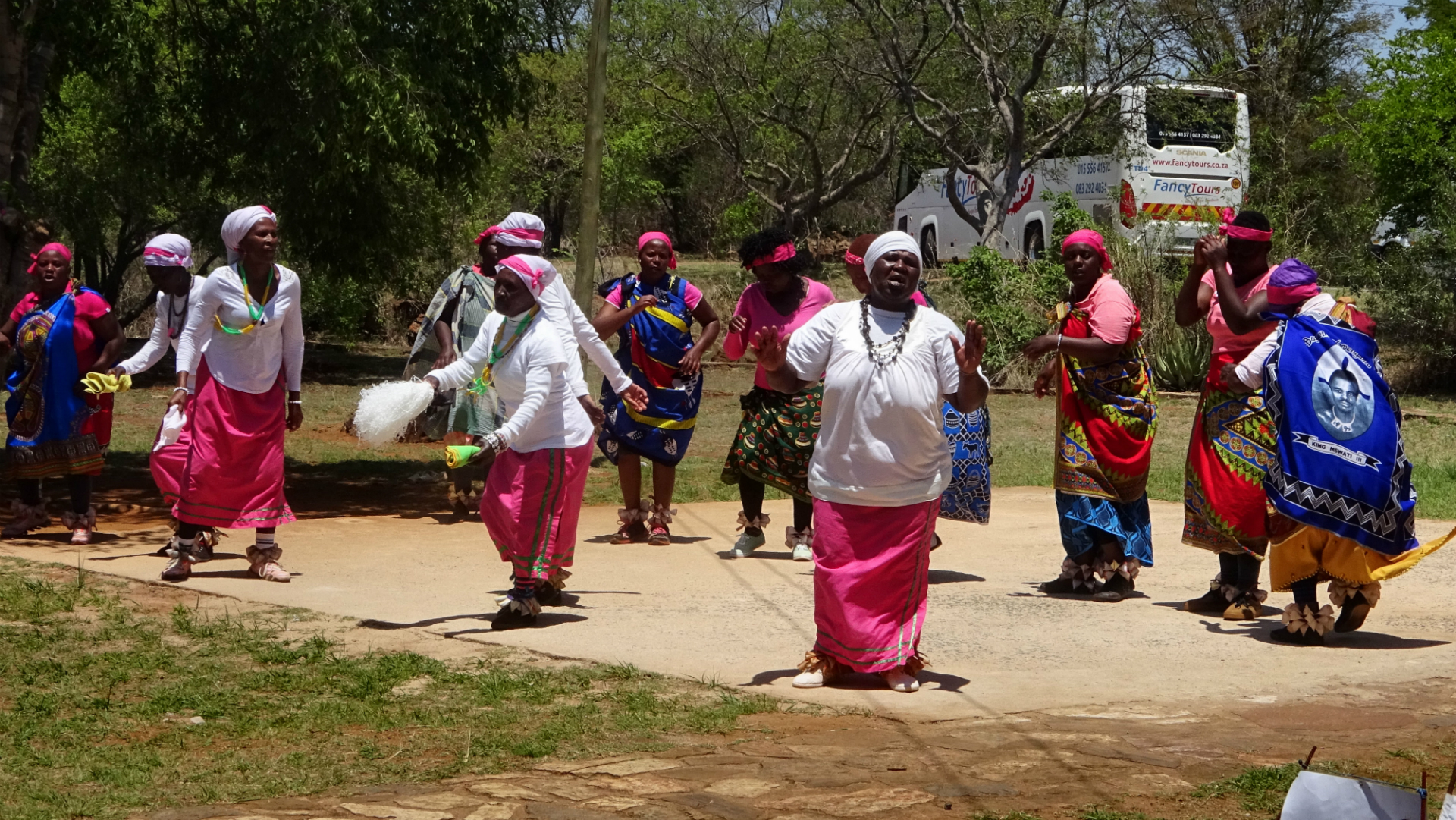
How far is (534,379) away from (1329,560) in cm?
347

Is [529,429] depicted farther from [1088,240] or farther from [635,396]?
[1088,240]

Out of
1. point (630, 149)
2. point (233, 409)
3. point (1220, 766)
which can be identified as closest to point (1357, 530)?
point (1220, 766)

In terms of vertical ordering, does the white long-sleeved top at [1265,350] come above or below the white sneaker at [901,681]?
above

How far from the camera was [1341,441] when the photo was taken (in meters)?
6.54

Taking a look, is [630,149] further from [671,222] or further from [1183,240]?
[1183,240]

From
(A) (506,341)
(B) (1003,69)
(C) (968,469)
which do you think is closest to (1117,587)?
(C) (968,469)

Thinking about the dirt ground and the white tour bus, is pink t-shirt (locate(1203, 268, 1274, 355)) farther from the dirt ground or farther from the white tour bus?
the white tour bus

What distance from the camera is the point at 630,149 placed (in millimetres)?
34531

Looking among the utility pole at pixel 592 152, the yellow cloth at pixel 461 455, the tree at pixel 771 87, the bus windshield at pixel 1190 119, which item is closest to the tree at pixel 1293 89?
the bus windshield at pixel 1190 119

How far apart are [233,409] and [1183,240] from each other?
16.4 metres

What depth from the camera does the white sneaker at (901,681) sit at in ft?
19.4

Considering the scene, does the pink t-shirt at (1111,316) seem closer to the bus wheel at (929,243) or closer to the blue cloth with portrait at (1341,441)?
the blue cloth with portrait at (1341,441)

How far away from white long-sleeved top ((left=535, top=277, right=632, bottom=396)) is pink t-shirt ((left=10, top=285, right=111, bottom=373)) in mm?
3646

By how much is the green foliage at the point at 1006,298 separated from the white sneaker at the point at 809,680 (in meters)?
14.4
